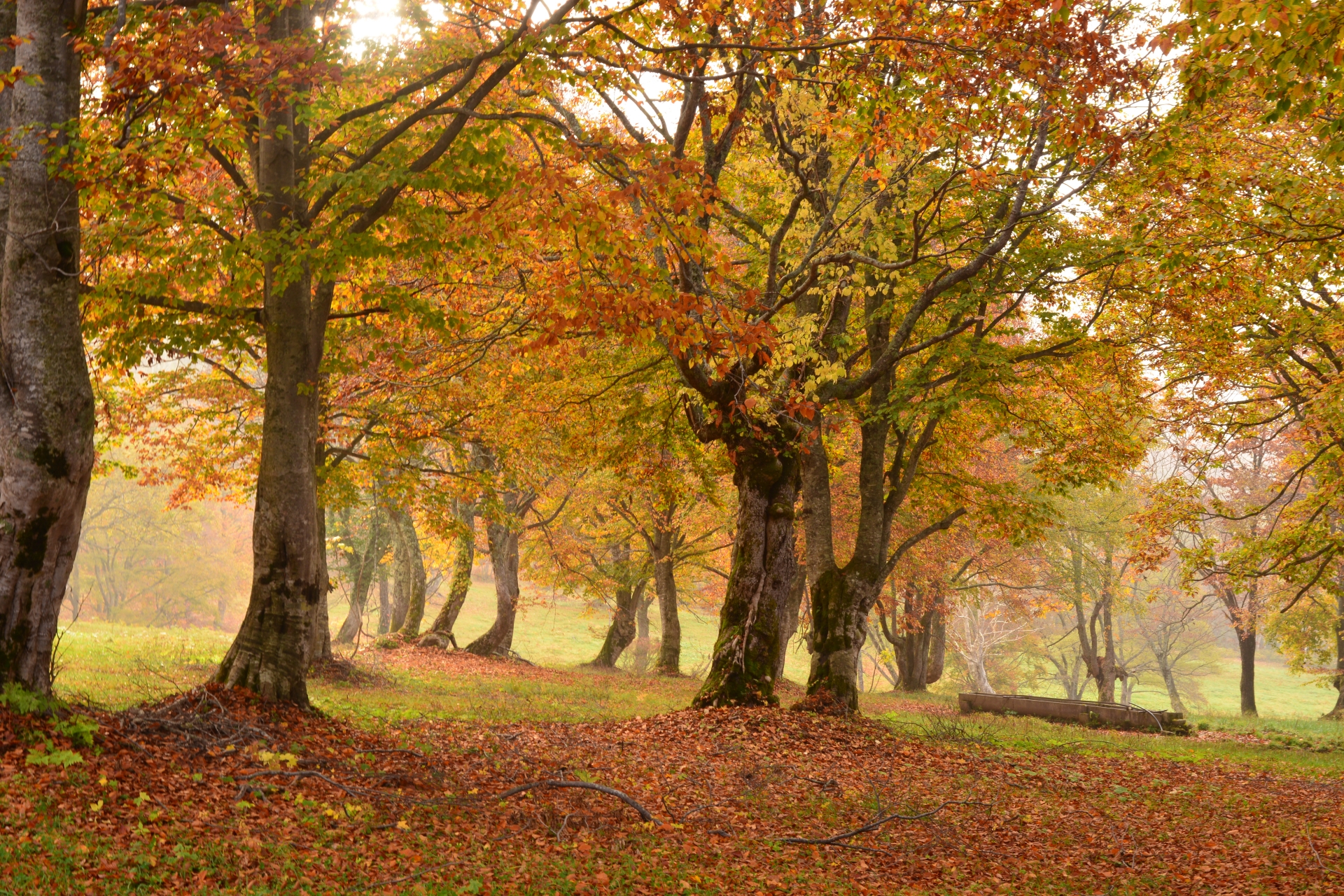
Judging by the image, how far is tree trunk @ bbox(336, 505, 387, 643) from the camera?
26.8m

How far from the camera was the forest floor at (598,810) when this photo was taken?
575cm

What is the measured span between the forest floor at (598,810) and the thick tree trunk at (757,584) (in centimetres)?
67

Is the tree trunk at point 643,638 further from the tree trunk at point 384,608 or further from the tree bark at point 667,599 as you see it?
the tree bark at point 667,599

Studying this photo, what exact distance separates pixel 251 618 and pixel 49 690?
90.5 inches

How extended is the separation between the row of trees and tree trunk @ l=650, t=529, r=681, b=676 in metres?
6.54

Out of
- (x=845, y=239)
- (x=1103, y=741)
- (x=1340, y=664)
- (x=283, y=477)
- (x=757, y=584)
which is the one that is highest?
(x=845, y=239)

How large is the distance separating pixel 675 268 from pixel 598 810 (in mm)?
5397

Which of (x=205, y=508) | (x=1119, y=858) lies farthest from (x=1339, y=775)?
(x=205, y=508)

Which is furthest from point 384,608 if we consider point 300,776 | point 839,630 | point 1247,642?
point 300,776

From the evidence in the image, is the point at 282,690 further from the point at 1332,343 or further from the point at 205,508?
the point at 205,508

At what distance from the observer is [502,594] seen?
27094mm

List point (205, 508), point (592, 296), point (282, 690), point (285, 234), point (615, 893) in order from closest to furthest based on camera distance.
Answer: point (615, 893) < point (592, 296) < point (285, 234) < point (282, 690) < point (205, 508)

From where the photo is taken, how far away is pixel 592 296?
313 inches

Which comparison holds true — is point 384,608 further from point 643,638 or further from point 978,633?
point 978,633
